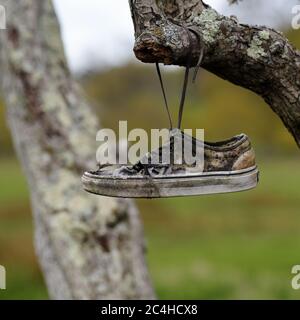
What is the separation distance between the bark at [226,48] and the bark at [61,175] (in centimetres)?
253

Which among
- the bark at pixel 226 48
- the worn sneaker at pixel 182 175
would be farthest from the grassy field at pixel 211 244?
the worn sneaker at pixel 182 175

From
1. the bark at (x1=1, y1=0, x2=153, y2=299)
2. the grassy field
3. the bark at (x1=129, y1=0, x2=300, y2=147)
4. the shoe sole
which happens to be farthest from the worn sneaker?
the grassy field

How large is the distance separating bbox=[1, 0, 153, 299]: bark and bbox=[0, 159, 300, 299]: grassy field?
499 cm

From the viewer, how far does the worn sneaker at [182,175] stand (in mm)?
2480

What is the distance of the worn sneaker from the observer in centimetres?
248

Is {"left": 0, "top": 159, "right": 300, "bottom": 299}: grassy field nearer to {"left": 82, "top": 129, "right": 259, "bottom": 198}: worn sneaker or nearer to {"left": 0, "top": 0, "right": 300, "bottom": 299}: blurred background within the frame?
{"left": 0, "top": 0, "right": 300, "bottom": 299}: blurred background

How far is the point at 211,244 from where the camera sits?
1500 centimetres

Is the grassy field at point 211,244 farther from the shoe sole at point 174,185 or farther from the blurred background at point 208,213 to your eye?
the shoe sole at point 174,185

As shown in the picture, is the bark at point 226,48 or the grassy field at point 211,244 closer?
the bark at point 226,48

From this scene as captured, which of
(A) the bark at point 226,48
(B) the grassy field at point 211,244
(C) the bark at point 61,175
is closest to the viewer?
(A) the bark at point 226,48

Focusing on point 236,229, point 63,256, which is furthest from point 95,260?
point 236,229

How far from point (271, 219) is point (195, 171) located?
51.0ft

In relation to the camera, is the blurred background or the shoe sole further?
the blurred background

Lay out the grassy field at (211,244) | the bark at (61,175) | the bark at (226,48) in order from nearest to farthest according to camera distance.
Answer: the bark at (226,48)
the bark at (61,175)
the grassy field at (211,244)
